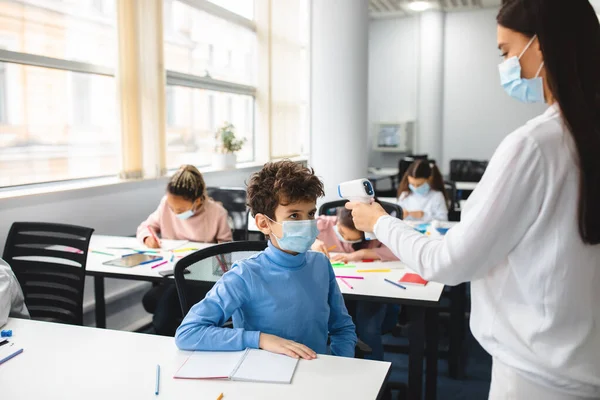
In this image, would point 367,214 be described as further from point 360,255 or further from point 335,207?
point 335,207

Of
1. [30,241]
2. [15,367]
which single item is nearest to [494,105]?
[30,241]

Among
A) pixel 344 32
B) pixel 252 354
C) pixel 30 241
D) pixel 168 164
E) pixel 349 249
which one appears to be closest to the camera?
pixel 252 354

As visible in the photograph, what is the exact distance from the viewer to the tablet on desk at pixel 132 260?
284 centimetres

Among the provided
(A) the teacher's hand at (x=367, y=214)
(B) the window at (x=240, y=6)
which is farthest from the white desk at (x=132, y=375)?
(B) the window at (x=240, y=6)

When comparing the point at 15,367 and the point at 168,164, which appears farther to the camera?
the point at 168,164

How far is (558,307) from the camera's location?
115 cm

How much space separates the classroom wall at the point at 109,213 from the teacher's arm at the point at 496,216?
270 centimetres

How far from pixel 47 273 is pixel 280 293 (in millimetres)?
1422

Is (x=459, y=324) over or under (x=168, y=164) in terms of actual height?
under

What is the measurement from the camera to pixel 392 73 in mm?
9445

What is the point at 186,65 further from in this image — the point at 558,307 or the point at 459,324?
the point at 558,307

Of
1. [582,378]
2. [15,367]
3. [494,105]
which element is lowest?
[15,367]

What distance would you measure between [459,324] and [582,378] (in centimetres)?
217

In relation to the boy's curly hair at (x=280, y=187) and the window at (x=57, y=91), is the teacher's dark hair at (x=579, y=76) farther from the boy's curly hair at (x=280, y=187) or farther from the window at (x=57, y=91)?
the window at (x=57, y=91)
